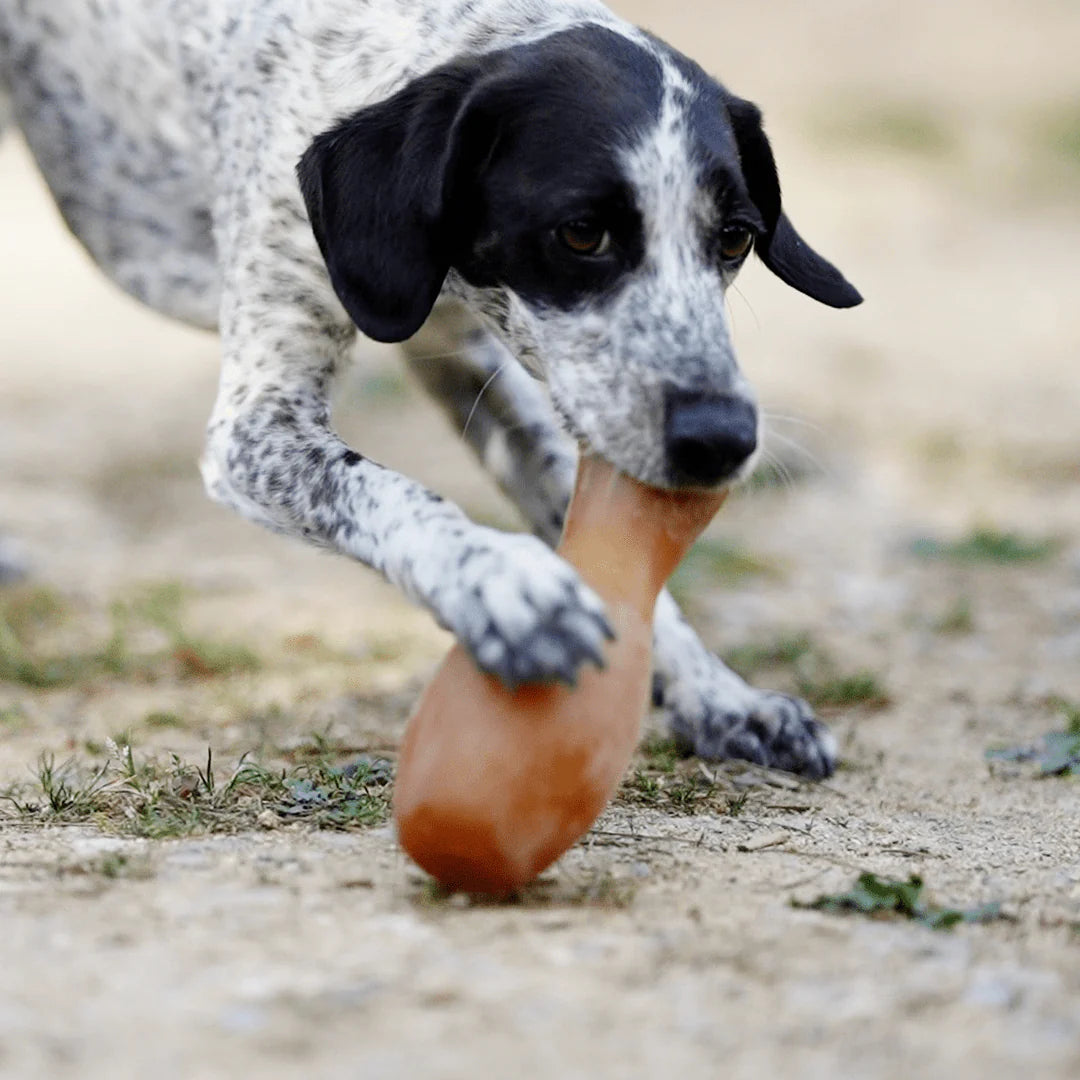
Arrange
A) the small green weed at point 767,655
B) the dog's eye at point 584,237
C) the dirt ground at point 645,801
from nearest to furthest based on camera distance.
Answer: the dirt ground at point 645,801 < the dog's eye at point 584,237 < the small green weed at point 767,655

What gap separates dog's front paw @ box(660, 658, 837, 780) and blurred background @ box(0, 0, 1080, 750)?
1.50 feet

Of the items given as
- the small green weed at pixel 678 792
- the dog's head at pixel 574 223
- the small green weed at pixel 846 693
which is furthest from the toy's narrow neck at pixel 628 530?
the small green weed at pixel 846 693

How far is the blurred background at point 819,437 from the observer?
14.6 feet

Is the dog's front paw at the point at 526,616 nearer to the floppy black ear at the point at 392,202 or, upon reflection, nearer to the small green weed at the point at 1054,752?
the floppy black ear at the point at 392,202

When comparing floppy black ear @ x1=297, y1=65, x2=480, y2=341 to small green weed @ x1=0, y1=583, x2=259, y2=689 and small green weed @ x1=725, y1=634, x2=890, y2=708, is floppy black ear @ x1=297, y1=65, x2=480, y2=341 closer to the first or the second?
small green weed @ x1=0, y1=583, x2=259, y2=689

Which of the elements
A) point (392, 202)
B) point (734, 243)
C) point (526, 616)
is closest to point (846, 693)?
point (734, 243)

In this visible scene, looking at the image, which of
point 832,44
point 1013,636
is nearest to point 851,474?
point 1013,636

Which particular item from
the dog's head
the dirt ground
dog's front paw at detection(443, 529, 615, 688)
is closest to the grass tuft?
the dirt ground

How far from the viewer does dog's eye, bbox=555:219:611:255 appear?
2656 millimetres

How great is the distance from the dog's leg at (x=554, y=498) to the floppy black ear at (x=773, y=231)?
520 mm

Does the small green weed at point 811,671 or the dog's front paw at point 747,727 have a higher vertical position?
the dog's front paw at point 747,727

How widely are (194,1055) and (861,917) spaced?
0.84 m

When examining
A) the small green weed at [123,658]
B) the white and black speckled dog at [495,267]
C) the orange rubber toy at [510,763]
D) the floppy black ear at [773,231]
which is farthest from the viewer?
the small green weed at [123,658]

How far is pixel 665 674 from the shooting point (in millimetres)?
3389
